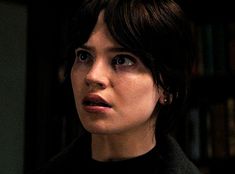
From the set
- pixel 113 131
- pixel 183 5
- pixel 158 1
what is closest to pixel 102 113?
pixel 113 131

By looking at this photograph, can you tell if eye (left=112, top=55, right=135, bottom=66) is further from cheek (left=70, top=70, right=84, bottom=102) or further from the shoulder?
the shoulder

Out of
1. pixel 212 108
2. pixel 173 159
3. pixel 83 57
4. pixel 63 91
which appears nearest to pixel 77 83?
pixel 83 57

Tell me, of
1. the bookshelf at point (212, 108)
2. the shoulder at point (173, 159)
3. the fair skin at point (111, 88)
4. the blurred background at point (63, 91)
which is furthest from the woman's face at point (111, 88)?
the bookshelf at point (212, 108)

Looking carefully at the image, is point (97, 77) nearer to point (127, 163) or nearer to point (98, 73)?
point (98, 73)

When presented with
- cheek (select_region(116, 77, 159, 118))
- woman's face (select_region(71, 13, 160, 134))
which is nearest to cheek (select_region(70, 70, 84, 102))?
woman's face (select_region(71, 13, 160, 134))

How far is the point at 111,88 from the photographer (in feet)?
3.21

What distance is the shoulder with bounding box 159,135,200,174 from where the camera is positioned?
109 centimetres

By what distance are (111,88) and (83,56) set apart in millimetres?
Result: 124

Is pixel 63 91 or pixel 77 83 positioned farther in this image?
pixel 63 91

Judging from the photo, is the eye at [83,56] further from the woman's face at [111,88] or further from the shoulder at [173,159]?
the shoulder at [173,159]

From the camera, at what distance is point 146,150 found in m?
1.09

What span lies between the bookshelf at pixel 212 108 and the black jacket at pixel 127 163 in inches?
23.4

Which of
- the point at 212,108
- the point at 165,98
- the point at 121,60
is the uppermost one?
the point at 121,60

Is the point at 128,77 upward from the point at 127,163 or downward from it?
upward
